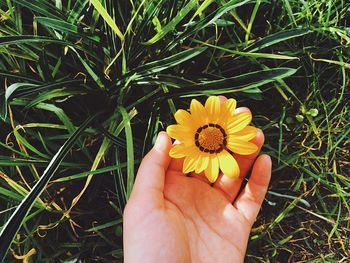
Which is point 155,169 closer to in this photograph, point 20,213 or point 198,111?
point 198,111

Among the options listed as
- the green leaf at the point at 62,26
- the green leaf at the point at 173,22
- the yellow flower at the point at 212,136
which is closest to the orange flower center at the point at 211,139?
the yellow flower at the point at 212,136

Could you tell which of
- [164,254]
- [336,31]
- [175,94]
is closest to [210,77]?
[175,94]

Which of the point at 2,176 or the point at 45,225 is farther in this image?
the point at 45,225

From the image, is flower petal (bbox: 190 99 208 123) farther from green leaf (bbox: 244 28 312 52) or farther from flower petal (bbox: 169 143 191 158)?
green leaf (bbox: 244 28 312 52)

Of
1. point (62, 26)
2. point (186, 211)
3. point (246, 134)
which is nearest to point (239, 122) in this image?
point (246, 134)

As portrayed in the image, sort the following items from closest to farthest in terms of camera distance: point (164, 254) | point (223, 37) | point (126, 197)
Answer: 1. point (164, 254)
2. point (126, 197)
3. point (223, 37)

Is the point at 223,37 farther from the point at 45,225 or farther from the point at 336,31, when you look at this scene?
the point at 45,225
